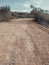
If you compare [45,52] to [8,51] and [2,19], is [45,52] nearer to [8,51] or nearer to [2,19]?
[8,51]

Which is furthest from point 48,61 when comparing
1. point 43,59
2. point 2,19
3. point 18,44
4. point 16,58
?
point 2,19

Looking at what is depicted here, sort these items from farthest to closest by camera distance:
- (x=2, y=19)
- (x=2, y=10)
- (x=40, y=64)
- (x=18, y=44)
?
(x=2, y=10) → (x=2, y=19) → (x=18, y=44) → (x=40, y=64)

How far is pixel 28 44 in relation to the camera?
1839 centimetres

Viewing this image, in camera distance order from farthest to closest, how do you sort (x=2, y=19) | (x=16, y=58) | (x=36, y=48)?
(x=2, y=19), (x=36, y=48), (x=16, y=58)

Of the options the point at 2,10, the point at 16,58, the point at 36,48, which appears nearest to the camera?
the point at 16,58

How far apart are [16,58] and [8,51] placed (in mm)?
1879

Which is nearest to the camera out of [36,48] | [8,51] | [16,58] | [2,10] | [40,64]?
[40,64]

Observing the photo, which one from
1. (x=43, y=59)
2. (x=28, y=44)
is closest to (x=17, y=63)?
(x=43, y=59)

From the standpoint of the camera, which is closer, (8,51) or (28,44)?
(8,51)

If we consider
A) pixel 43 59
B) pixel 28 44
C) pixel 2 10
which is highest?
pixel 43 59

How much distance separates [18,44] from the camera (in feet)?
59.4

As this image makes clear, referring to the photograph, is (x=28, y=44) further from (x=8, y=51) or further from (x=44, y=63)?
(x=44, y=63)

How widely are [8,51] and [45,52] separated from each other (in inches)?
89.6

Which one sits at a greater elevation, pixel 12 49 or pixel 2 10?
pixel 12 49
